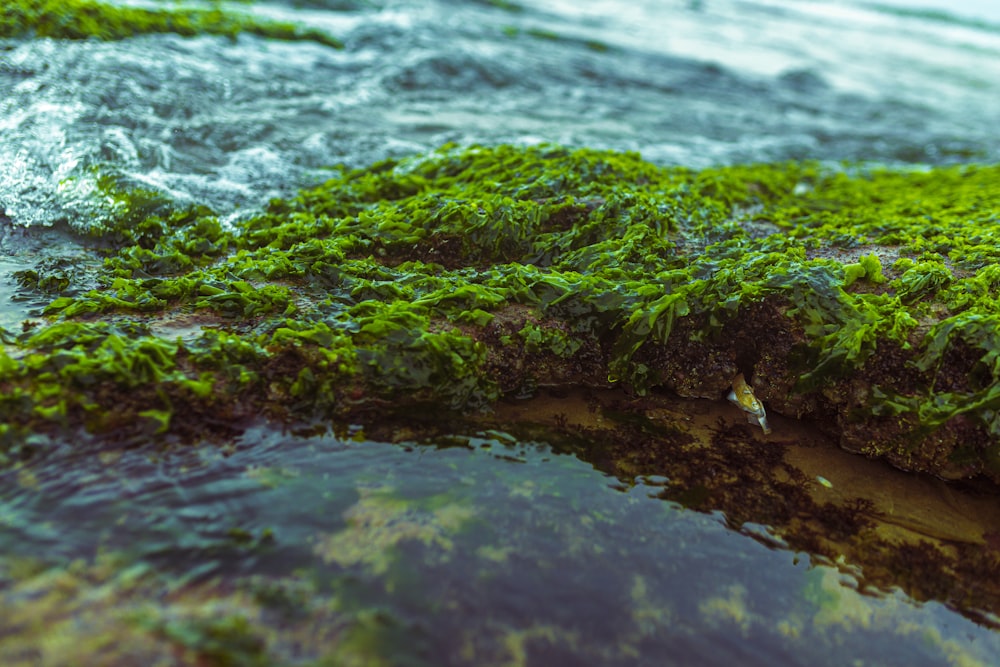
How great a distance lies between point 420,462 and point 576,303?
143 cm

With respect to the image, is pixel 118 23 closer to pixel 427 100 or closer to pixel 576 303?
pixel 427 100

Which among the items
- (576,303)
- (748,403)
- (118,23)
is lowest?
(748,403)

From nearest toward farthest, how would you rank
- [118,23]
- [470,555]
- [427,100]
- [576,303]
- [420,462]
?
[470,555], [420,462], [576,303], [118,23], [427,100]

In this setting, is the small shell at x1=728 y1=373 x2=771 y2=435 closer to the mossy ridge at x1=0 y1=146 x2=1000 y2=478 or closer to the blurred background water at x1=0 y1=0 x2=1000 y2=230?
the mossy ridge at x1=0 y1=146 x2=1000 y2=478

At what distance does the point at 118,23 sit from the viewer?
8602mm

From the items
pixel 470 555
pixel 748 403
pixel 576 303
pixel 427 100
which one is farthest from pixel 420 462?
pixel 427 100

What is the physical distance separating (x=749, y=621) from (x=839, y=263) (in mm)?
2547

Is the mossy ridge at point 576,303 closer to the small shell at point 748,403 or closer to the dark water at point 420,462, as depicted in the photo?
the small shell at point 748,403

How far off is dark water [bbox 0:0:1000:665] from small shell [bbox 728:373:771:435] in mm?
910

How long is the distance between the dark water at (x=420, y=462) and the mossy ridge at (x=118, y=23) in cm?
35

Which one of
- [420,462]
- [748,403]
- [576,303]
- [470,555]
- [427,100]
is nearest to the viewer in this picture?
[470,555]

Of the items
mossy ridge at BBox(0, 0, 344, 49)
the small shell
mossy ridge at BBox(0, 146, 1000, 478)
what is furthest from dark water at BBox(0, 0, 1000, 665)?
the small shell

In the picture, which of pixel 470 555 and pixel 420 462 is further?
pixel 420 462

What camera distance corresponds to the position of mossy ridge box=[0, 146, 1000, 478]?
342 cm
